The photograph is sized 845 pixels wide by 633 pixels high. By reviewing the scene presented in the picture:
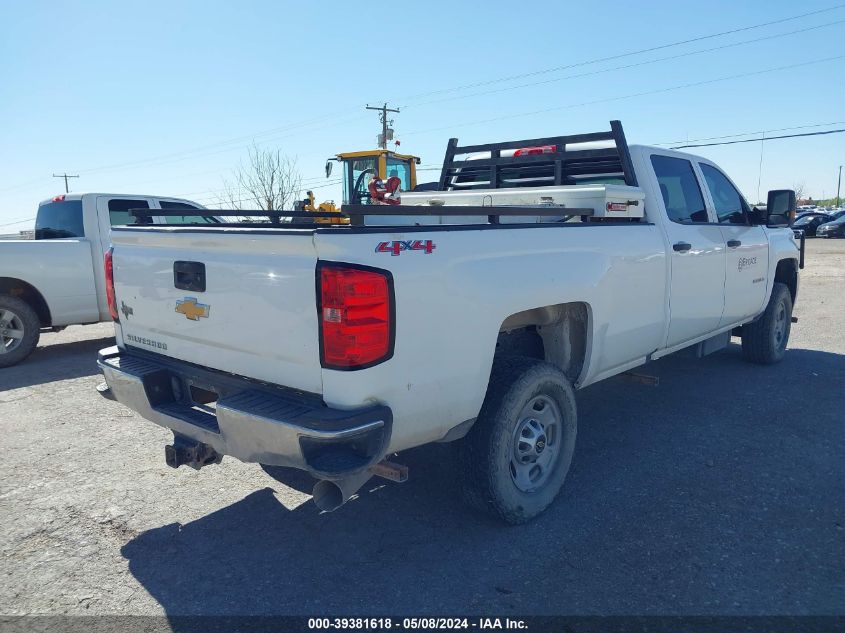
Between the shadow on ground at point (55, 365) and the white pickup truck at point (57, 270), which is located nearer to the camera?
the shadow on ground at point (55, 365)

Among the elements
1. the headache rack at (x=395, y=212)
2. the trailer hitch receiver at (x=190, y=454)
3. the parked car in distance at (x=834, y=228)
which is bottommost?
the parked car in distance at (x=834, y=228)

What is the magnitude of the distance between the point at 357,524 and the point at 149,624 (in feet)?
3.83

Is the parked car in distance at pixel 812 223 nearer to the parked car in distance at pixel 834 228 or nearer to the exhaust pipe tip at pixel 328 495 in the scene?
the parked car in distance at pixel 834 228

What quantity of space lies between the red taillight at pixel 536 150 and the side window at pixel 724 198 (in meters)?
1.30

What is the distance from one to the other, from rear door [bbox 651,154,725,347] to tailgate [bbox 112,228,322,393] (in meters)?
2.96

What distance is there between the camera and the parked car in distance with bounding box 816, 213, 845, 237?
107ft

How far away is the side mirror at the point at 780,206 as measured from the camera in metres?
5.83

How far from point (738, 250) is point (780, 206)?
0.79 meters

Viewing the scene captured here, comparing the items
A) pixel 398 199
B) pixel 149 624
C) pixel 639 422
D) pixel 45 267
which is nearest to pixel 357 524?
pixel 149 624

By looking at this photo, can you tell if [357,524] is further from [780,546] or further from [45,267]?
[45,267]

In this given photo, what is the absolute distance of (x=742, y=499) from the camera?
148 inches

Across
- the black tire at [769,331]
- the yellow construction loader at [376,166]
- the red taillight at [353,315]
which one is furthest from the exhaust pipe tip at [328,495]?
the yellow construction loader at [376,166]

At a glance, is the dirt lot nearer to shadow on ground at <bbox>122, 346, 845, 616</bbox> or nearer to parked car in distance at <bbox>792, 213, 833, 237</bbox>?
shadow on ground at <bbox>122, 346, 845, 616</bbox>

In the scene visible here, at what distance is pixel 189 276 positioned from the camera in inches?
124
